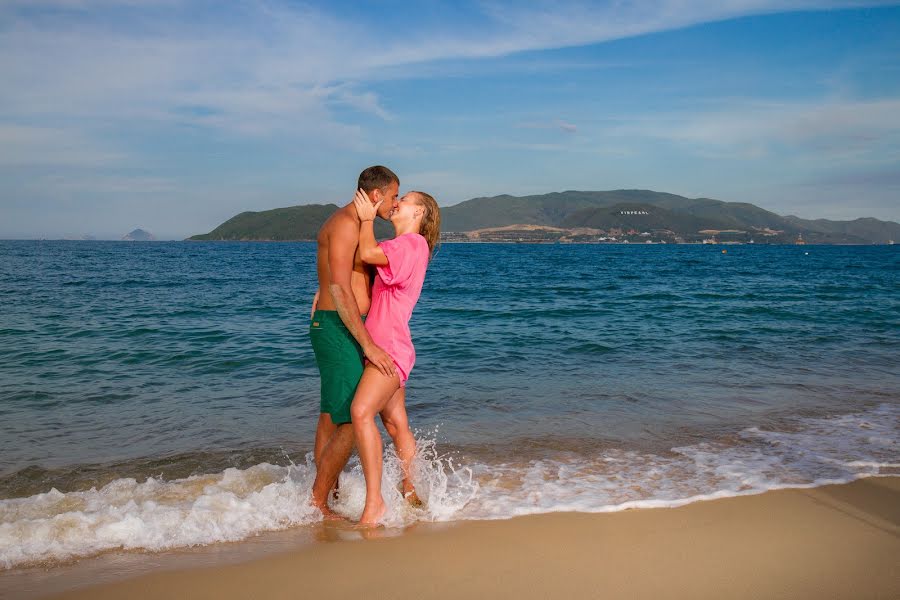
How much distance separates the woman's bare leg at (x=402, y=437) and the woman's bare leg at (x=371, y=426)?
0.29m

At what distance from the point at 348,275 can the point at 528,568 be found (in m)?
2.09

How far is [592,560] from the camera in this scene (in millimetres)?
3688

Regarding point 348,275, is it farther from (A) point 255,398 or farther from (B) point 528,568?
A: (A) point 255,398

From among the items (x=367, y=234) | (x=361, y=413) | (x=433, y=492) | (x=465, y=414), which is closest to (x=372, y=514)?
(x=433, y=492)

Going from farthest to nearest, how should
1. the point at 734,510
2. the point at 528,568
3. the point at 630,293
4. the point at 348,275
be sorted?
1. the point at 630,293
2. the point at 734,510
3. the point at 348,275
4. the point at 528,568

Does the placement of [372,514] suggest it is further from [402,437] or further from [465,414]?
[465,414]

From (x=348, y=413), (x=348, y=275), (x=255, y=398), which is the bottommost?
(x=255, y=398)

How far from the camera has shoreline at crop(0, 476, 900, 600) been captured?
3.36 meters

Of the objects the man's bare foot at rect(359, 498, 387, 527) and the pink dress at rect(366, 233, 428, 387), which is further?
the man's bare foot at rect(359, 498, 387, 527)

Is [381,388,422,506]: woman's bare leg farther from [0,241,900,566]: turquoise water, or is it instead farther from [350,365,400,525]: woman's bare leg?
[350,365,400,525]: woman's bare leg

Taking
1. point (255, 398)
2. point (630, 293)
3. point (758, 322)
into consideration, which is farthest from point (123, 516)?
point (630, 293)

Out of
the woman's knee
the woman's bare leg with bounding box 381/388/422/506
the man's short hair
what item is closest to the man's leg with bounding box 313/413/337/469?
the woman's bare leg with bounding box 381/388/422/506

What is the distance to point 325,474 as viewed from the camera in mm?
4570

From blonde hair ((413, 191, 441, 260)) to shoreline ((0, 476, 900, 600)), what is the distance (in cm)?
200
